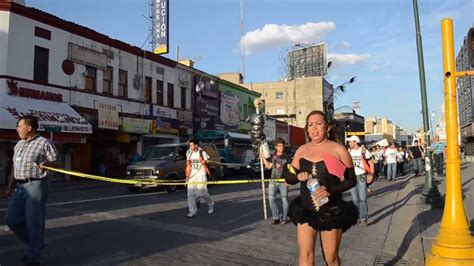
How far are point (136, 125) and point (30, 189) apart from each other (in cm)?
2207

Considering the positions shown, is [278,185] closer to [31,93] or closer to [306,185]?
[306,185]

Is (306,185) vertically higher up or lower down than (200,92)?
lower down

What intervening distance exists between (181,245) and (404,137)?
96826mm

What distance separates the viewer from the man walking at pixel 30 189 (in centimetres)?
571

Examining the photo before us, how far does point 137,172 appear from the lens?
1723 centimetres

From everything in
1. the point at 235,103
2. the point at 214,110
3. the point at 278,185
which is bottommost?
the point at 278,185

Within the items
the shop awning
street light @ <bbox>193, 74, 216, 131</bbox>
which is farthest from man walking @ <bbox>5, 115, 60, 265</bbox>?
street light @ <bbox>193, 74, 216, 131</bbox>

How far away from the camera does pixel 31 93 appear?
69.5 ft

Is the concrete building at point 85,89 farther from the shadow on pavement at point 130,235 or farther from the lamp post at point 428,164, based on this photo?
the lamp post at point 428,164

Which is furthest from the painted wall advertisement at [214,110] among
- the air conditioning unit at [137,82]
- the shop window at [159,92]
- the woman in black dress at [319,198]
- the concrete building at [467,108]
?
the woman in black dress at [319,198]

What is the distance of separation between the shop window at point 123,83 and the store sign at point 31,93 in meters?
4.97

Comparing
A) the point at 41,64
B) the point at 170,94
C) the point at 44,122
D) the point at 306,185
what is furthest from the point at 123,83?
the point at 306,185

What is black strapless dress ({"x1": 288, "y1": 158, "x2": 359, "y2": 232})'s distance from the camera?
4.10 metres

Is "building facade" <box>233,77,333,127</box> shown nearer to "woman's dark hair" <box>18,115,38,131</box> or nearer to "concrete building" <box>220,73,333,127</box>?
"concrete building" <box>220,73,333,127</box>
